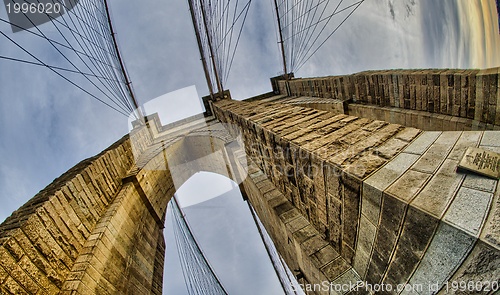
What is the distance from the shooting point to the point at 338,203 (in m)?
2.17

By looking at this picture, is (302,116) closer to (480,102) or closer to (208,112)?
(480,102)

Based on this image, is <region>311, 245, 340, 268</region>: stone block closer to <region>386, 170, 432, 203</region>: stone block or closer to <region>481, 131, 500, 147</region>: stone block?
<region>386, 170, 432, 203</region>: stone block

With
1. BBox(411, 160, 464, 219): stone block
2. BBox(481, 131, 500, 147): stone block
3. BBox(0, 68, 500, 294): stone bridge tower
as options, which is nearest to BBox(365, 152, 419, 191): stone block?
BBox(0, 68, 500, 294): stone bridge tower

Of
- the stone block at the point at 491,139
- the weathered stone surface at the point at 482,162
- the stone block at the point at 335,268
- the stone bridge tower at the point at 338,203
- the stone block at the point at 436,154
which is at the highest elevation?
the weathered stone surface at the point at 482,162

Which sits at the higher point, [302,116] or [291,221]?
[302,116]

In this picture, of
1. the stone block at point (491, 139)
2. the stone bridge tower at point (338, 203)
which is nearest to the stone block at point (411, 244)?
the stone bridge tower at point (338, 203)

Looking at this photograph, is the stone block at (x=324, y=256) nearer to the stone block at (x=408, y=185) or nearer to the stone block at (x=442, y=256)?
the stone block at (x=442, y=256)

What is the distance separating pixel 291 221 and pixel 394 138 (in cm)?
164

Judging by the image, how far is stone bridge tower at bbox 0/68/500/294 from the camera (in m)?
1.36

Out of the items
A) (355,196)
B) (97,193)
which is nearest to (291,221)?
(355,196)

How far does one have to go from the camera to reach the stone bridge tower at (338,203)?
136 cm

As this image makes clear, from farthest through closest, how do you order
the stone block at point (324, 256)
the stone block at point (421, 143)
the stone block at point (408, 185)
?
the stone block at point (324, 256) → the stone block at point (421, 143) → the stone block at point (408, 185)

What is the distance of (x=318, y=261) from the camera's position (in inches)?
98.7

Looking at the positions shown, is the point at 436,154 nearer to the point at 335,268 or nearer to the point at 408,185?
the point at 408,185
